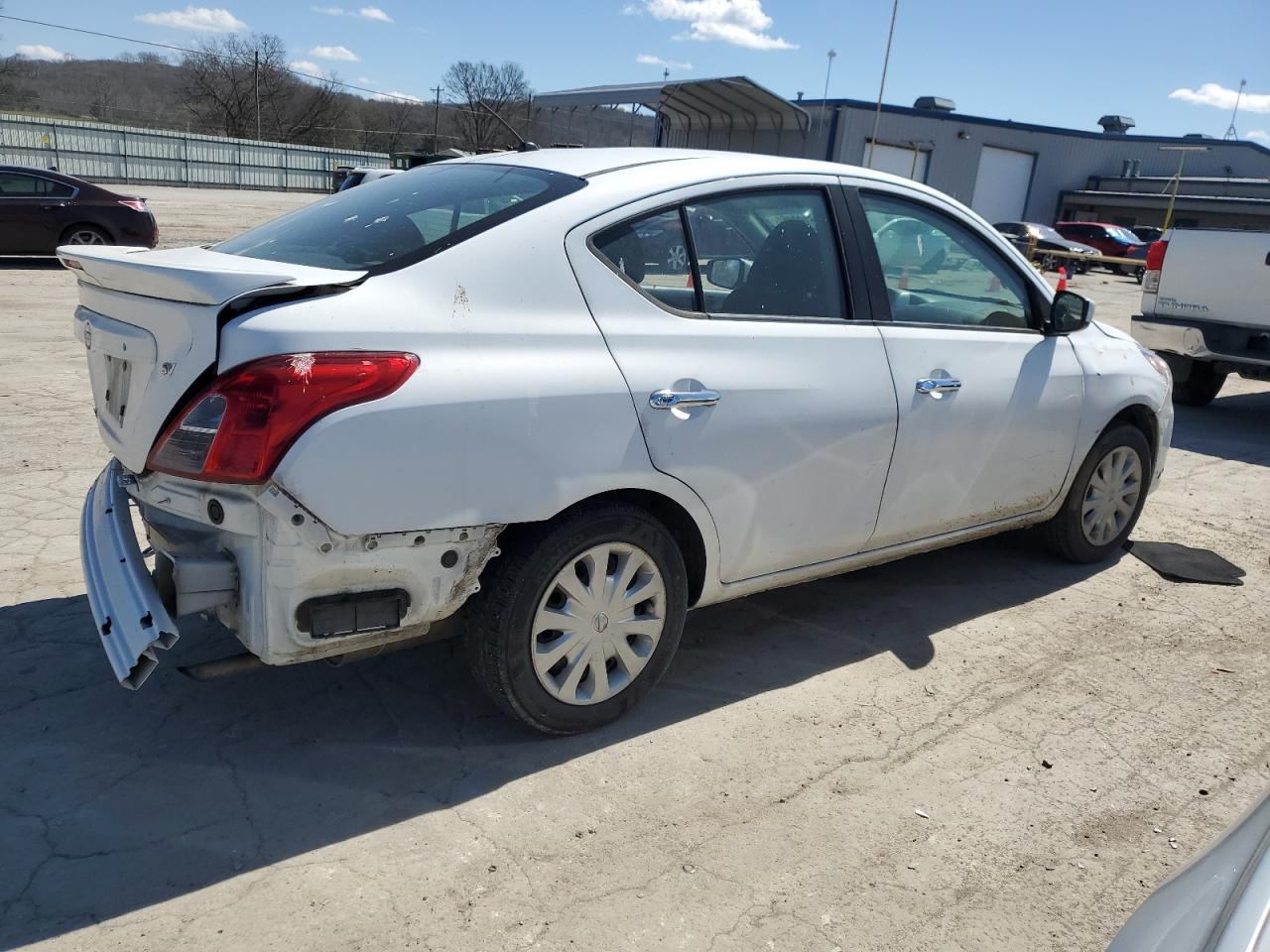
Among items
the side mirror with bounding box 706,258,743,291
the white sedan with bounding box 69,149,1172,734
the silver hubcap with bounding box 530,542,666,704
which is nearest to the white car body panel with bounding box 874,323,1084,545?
the white sedan with bounding box 69,149,1172,734

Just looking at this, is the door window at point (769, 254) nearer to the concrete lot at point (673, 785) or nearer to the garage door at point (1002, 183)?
the concrete lot at point (673, 785)

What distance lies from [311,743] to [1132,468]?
4.03 m

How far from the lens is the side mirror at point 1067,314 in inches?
172

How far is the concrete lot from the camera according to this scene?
2.47 metres

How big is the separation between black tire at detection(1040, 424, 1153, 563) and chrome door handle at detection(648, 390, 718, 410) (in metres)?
2.40

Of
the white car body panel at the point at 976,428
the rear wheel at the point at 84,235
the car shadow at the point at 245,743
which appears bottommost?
the car shadow at the point at 245,743

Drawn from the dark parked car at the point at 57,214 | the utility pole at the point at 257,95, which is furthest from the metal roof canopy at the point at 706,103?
the utility pole at the point at 257,95

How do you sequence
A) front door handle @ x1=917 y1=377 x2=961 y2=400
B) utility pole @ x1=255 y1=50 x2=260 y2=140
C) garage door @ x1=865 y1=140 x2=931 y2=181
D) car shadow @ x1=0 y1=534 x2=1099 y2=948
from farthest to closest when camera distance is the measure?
utility pole @ x1=255 y1=50 x2=260 y2=140 → garage door @ x1=865 y1=140 x2=931 y2=181 → front door handle @ x1=917 y1=377 x2=961 y2=400 → car shadow @ x1=0 y1=534 x2=1099 y2=948

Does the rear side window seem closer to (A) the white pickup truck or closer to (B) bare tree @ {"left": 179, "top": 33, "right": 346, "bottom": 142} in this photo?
(A) the white pickup truck

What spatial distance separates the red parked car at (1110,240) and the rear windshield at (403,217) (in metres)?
34.9

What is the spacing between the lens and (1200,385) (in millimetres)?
9672

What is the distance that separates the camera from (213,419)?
250 cm

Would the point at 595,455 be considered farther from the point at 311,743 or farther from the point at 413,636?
the point at 311,743

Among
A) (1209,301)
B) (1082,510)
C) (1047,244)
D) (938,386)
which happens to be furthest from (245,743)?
(1047,244)
